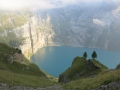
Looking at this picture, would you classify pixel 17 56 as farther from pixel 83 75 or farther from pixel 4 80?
pixel 4 80

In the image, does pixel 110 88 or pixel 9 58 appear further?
pixel 9 58

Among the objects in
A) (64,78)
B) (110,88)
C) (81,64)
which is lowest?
(64,78)

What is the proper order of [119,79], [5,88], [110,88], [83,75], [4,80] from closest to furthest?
1. [110,88]
2. [119,79]
3. [5,88]
4. [4,80]
5. [83,75]

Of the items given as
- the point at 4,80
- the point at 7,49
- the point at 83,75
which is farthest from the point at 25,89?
the point at 7,49

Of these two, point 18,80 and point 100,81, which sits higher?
point 100,81

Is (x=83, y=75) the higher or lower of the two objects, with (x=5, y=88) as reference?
lower

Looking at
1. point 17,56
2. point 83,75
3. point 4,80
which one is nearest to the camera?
point 4,80

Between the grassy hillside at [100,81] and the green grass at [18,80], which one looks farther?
the green grass at [18,80]

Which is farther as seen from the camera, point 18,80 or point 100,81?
point 18,80

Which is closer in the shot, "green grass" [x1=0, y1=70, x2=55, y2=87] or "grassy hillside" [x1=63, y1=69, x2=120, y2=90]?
"grassy hillside" [x1=63, y1=69, x2=120, y2=90]
